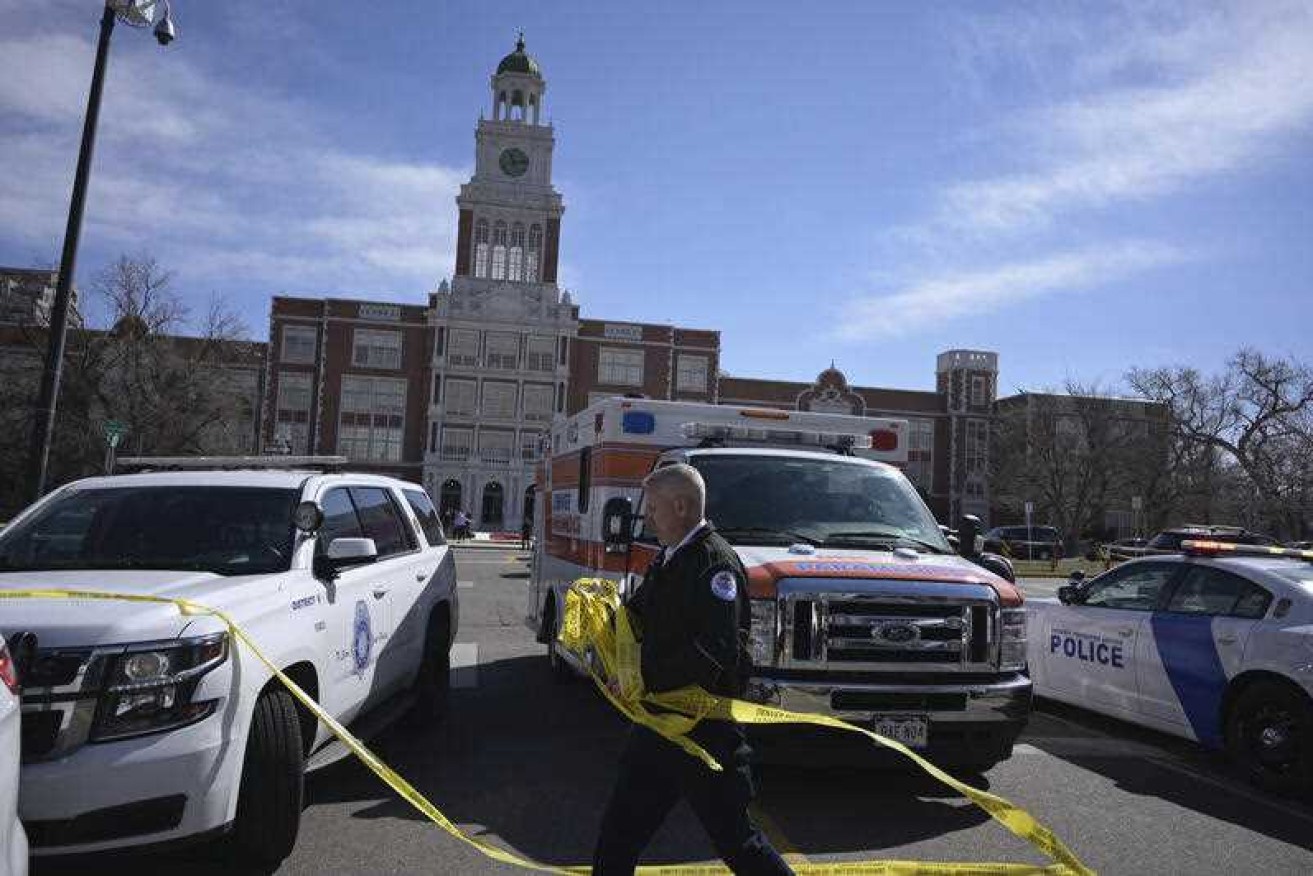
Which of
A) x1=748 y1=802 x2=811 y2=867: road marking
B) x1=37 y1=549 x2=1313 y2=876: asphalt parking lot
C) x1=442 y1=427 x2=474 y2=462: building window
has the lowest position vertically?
x1=37 y1=549 x2=1313 y2=876: asphalt parking lot

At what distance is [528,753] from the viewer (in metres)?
6.56

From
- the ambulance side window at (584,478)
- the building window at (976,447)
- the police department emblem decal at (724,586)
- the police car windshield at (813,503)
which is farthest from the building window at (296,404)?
the police department emblem decal at (724,586)

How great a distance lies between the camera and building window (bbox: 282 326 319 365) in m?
63.1

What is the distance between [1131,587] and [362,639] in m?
6.20

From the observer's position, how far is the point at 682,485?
11.5 ft

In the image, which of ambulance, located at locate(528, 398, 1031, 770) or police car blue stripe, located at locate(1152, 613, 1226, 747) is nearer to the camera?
ambulance, located at locate(528, 398, 1031, 770)

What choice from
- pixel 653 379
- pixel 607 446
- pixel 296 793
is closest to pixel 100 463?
pixel 653 379

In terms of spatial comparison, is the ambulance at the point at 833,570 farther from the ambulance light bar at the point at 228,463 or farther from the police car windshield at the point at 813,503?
the ambulance light bar at the point at 228,463

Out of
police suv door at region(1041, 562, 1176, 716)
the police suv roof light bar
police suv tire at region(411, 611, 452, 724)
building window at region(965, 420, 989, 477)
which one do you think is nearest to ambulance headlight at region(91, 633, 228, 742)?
the police suv roof light bar

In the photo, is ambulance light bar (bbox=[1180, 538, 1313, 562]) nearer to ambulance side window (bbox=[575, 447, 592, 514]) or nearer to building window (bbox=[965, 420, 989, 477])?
ambulance side window (bbox=[575, 447, 592, 514])

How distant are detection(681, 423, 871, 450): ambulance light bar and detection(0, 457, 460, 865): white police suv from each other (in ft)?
8.28

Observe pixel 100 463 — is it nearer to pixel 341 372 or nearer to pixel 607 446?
pixel 341 372

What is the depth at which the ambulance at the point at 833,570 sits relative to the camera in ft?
17.3

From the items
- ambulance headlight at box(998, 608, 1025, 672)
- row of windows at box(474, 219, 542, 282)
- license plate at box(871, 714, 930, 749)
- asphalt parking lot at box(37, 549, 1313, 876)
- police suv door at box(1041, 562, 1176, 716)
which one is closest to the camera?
asphalt parking lot at box(37, 549, 1313, 876)
